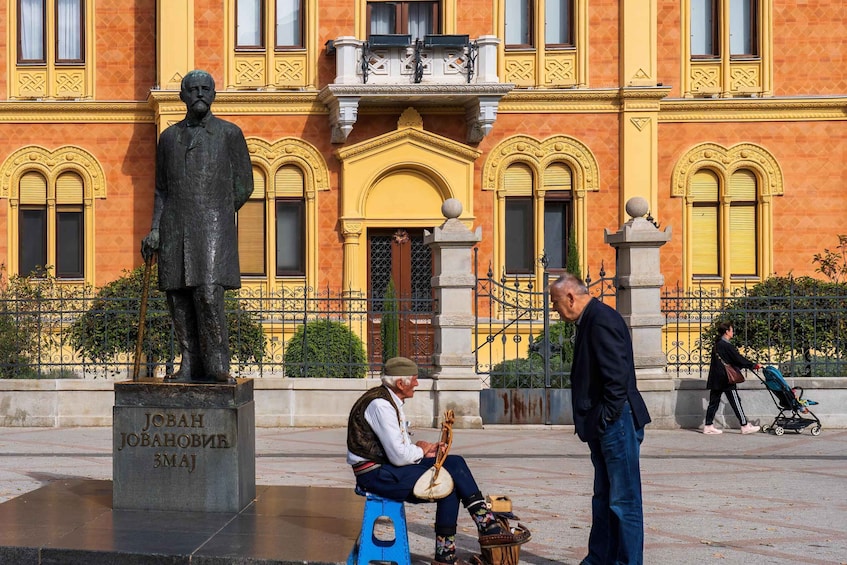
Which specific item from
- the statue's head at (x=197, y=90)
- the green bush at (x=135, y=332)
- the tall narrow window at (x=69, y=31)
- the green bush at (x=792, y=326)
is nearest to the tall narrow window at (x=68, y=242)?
the tall narrow window at (x=69, y=31)

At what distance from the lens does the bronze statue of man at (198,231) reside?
10.5 m

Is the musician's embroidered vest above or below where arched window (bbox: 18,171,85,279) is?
below

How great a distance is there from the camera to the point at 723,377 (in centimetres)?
1842

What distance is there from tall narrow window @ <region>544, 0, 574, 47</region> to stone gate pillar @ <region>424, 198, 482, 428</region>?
36.8 feet

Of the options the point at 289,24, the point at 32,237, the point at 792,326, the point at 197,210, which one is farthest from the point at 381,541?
the point at 32,237

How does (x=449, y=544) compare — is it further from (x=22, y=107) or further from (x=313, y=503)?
(x=22, y=107)

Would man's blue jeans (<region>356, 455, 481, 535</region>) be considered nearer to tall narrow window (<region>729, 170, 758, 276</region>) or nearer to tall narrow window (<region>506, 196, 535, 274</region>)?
tall narrow window (<region>506, 196, 535, 274</region>)

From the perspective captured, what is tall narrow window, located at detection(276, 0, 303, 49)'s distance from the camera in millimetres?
28781

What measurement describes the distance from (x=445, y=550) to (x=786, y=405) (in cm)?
1055

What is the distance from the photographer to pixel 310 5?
28.5 meters

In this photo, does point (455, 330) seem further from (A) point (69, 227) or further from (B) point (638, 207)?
(A) point (69, 227)

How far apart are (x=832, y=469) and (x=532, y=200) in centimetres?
1508

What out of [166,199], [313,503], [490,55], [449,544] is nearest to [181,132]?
[166,199]

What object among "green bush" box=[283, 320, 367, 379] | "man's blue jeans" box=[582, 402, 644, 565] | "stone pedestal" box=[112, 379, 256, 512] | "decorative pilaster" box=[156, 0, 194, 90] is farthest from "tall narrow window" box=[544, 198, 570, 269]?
"man's blue jeans" box=[582, 402, 644, 565]
